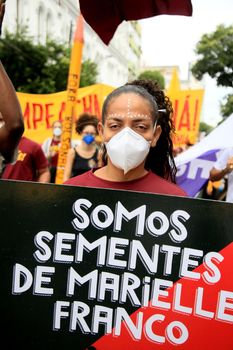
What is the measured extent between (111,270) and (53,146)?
514 cm

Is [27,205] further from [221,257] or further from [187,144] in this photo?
[187,144]

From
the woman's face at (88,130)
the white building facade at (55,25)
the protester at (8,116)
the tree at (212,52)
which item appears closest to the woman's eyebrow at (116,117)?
the protester at (8,116)

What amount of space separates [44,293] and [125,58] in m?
48.4

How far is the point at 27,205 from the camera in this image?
125 cm

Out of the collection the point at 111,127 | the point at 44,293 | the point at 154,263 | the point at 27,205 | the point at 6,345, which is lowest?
the point at 6,345

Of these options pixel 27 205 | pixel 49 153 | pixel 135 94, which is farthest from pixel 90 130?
pixel 27 205

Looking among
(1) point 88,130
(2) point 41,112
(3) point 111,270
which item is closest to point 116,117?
(3) point 111,270

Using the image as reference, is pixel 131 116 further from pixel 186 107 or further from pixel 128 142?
pixel 186 107

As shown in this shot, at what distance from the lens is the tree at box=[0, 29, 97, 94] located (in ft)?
64.7

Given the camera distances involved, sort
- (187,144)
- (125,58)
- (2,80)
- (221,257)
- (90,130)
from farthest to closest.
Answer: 1. (125,58)
2. (187,144)
3. (90,130)
4. (2,80)
5. (221,257)

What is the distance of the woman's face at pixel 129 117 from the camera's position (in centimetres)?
159

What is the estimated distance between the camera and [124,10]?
2145 mm

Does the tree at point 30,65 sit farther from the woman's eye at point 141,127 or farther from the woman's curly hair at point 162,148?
the woman's eye at point 141,127

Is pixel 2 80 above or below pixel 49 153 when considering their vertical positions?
above
